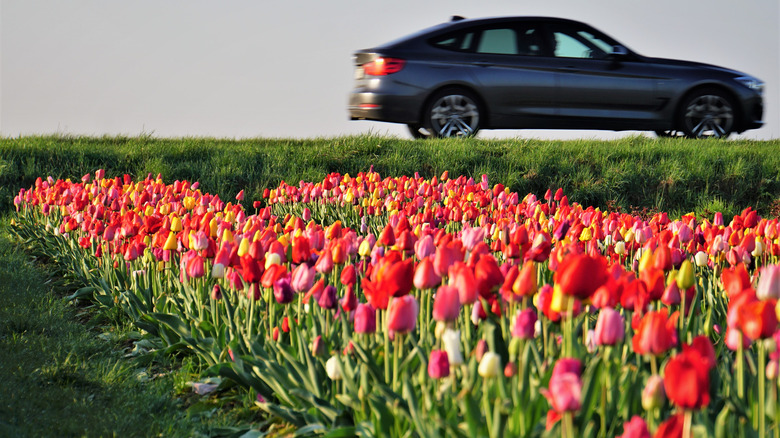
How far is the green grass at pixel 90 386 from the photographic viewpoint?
2.99 m

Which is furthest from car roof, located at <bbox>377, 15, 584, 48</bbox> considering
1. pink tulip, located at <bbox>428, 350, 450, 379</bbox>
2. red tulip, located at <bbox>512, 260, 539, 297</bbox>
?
pink tulip, located at <bbox>428, 350, 450, 379</bbox>

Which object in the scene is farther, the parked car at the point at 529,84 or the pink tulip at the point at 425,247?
the parked car at the point at 529,84

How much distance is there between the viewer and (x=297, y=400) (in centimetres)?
275

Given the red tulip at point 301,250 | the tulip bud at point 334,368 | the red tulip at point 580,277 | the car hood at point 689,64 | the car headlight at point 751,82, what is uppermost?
the car hood at point 689,64

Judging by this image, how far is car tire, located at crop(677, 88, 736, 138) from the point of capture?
1212cm

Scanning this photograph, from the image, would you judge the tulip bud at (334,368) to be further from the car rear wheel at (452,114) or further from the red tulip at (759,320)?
the car rear wheel at (452,114)

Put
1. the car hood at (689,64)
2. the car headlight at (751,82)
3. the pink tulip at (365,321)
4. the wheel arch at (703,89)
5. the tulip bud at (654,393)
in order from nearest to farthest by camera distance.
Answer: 1. the tulip bud at (654,393)
2. the pink tulip at (365,321)
3. the car hood at (689,64)
4. the wheel arch at (703,89)
5. the car headlight at (751,82)

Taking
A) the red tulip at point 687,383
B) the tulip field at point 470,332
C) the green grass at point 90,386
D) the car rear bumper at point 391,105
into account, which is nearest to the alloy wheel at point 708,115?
the car rear bumper at point 391,105

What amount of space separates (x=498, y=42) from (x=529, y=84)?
Answer: 75cm

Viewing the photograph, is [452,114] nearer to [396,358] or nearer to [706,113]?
[706,113]

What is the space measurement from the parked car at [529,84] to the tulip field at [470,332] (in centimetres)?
611

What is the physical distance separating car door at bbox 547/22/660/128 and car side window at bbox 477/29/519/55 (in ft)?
1.89

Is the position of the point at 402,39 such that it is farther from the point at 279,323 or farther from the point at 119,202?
the point at 279,323

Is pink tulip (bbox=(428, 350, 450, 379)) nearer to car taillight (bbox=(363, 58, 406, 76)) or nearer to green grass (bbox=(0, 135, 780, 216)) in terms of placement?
green grass (bbox=(0, 135, 780, 216))
